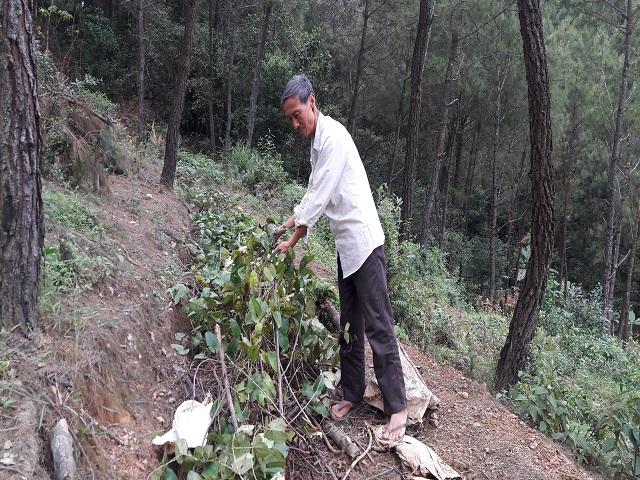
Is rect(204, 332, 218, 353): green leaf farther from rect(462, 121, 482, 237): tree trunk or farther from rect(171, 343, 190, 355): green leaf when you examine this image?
rect(462, 121, 482, 237): tree trunk

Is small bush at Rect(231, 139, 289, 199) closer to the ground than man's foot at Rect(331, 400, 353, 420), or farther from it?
farther from it

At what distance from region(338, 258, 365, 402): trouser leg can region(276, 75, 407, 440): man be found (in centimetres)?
→ 14

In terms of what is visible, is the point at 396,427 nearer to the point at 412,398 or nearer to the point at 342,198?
the point at 412,398

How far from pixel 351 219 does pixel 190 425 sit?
126 cm

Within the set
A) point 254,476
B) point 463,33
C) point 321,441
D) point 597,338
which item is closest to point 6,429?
point 254,476

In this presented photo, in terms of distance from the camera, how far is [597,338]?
8.58m

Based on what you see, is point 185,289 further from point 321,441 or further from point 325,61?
point 325,61

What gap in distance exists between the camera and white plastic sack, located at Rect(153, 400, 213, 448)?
2230 mm

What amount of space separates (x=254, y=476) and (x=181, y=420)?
0.44 meters

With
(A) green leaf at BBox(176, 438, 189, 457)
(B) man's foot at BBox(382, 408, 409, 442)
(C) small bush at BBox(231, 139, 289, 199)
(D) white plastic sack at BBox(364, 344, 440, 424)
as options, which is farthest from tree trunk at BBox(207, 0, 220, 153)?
(A) green leaf at BBox(176, 438, 189, 457)

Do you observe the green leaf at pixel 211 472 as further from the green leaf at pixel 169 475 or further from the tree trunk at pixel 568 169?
the tree trunk at pixel 568 169

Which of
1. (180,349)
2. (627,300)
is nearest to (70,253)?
(180,349)

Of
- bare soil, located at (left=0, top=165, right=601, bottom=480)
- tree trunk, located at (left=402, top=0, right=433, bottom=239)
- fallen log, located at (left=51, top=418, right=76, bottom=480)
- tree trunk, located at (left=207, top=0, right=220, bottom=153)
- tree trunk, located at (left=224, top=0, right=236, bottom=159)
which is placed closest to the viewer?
fallen log, located at (left=51, top=418, right=76, bottom=480)

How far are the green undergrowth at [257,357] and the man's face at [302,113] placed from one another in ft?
2.61
